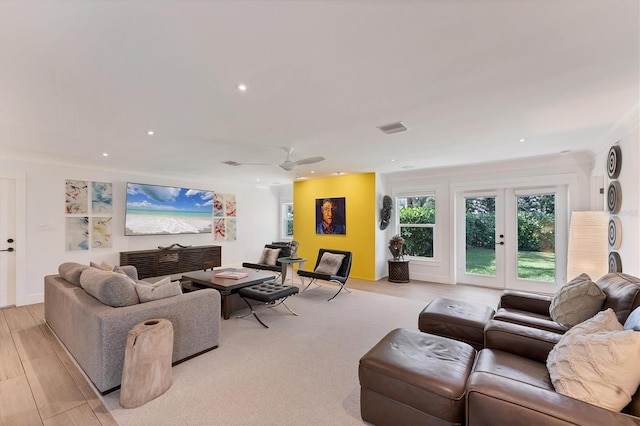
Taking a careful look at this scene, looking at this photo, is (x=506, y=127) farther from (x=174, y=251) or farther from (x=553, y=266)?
(x=174, y=251)

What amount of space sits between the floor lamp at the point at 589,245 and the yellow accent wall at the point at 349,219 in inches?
135

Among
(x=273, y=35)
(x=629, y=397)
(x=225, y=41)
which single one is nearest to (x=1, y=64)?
(x=225, y=41)

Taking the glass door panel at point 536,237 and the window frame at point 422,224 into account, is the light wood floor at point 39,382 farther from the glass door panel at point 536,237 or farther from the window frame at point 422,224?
the glass door panel at point 536,237

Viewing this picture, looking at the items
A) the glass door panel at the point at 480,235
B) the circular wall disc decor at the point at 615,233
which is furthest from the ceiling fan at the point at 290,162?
the glass door panel at the point at 480,235

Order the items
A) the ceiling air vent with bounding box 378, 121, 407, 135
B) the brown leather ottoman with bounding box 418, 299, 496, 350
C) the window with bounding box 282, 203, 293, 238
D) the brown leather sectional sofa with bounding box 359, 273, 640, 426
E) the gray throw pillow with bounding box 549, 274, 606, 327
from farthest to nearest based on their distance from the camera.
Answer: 1. the window with bounding box 282, 203, 293, 238
2. the ceiling air vent with bounding box 378, 121, 407, 135
3. the brown leather ottoman with bounding box 418, 299, 496, 350
4. the gray throw pillow with bounding box 549, 274, 606, 327
5. the brown leather sectional sofa with bounding box 359, 273, 640, 426

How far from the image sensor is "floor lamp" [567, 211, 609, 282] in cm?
399

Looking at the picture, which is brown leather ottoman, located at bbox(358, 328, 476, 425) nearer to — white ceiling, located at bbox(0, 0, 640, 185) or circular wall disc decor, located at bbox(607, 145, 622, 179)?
white ceiling, located at bbox(0, 0, 640, 185)

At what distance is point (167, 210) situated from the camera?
6.43 metres

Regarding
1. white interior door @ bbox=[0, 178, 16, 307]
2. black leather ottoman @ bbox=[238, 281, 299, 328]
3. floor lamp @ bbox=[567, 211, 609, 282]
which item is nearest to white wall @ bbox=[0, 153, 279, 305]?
white interior door @ bbox=[0, 178, 16, 307]

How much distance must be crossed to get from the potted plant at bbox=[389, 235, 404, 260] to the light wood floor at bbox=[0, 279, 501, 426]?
5.49 meters

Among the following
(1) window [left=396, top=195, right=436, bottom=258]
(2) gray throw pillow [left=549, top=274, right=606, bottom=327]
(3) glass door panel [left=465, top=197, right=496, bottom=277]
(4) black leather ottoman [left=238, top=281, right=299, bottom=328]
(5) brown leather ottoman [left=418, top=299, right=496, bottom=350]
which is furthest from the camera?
(1) window [left=396, top=195, right=436, bottom=258]

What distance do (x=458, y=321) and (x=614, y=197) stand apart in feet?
9.22

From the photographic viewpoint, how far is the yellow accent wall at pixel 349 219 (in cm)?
649

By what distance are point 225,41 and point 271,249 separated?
16.3ft
